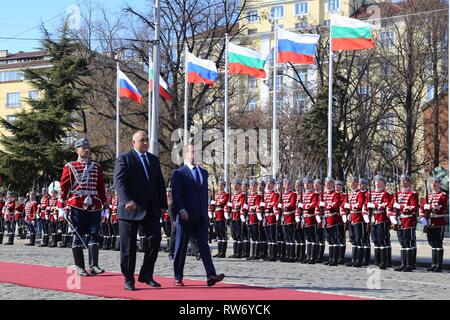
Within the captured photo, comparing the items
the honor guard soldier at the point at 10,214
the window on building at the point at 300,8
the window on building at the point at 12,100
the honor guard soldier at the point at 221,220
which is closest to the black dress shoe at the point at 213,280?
the honor guard soldier at the point at 221,220

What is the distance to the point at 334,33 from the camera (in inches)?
998

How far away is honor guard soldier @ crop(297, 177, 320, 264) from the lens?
62.8 ft

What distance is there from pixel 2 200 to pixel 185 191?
21274 millimetres

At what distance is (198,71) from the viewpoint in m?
30.9

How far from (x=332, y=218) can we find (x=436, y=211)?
2.58m

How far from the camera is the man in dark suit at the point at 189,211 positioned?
11828 millimetres

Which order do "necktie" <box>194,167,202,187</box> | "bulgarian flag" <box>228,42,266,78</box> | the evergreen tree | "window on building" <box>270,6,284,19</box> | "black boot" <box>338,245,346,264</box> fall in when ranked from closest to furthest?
1. "necktie" <box>194,167,202,187</box>
2. "black boot" <box>338,245,346,264</box>
3. "bulgarian flag" <box>228,42,266,78</box>
4. the evergreen tree
5. "window on building" <box>270,6,284,19</box>

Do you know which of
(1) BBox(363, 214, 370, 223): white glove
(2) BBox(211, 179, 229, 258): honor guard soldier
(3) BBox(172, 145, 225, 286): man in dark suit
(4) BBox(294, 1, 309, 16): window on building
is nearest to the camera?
(3) BBox(172, 145, 225, 286): man in dark suit

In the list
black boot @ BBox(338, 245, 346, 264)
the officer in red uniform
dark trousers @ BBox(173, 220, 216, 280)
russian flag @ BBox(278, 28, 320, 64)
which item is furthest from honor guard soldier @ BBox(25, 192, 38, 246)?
dark trousers @ BBox(173, 220, 216, 280)

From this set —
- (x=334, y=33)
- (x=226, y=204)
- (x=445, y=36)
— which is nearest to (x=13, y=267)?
(x=226, y=204)

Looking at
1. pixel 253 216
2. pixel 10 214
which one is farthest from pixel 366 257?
pixel 10 214

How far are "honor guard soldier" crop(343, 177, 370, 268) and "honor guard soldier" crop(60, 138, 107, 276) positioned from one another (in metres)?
6.59

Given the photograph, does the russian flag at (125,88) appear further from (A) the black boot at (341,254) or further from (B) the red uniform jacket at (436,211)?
(B) the red uniform jacket at (436,211)

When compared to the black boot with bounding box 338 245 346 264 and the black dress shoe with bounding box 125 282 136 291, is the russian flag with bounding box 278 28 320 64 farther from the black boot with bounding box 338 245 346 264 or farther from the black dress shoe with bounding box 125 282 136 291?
the black dress shoe with bounding box 125 282 136 291
